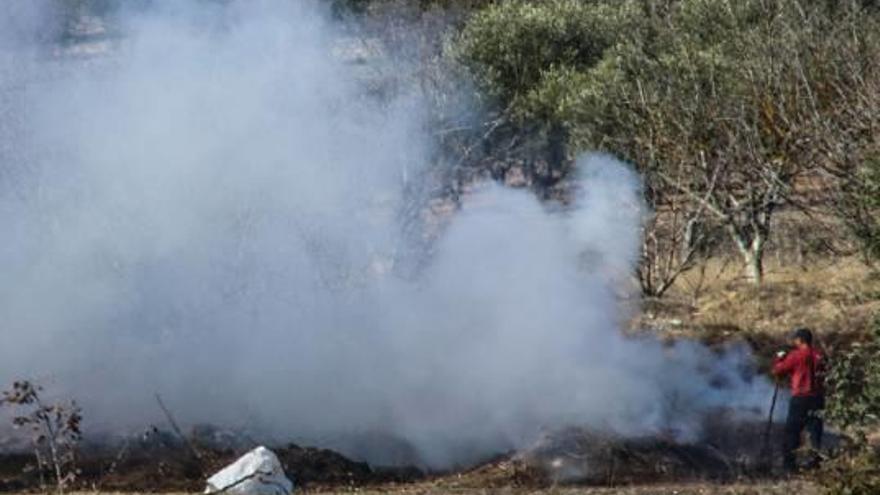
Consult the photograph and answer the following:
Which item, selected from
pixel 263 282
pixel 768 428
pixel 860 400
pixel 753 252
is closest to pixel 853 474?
pixel 860 400

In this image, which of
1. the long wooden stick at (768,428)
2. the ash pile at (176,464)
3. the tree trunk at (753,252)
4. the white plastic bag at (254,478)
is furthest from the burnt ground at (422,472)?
the tree trunk at (753,252)

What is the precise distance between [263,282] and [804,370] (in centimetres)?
622

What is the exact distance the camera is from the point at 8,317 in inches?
651

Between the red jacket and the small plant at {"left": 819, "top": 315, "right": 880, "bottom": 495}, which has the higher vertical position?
the small plant at {"left": 819, "top": 315, "right": 880, "bottom": 495}

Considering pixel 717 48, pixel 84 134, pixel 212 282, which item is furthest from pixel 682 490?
pixel 717 48

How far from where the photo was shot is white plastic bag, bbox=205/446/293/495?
12859 mm

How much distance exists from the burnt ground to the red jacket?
0.89 meters

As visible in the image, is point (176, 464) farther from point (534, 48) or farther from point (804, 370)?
point (534, 48)

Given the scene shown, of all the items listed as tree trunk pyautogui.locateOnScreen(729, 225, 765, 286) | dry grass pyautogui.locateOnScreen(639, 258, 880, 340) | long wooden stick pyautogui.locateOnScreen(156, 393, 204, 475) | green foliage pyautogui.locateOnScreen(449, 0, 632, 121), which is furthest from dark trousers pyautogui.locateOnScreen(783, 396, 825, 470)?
green foliage pyautogui.locateOnScreen(449, 0, 632, 121)

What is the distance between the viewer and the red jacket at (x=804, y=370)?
15453mm

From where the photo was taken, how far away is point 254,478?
12.9m

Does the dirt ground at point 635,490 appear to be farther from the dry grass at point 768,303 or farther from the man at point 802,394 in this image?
the dry grass at point 768,303

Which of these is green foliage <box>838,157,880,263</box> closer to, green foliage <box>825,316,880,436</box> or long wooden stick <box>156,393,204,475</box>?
green foliage <box>825,316,880,436</box>

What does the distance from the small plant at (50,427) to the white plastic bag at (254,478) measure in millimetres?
1236
